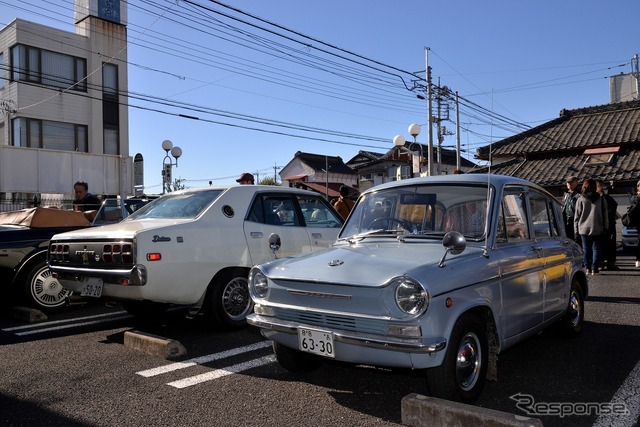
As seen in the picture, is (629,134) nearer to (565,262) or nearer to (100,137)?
(565,262)

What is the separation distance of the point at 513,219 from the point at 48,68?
840 inches

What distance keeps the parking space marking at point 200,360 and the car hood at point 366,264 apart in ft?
4.06

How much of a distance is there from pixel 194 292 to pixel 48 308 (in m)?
2.84

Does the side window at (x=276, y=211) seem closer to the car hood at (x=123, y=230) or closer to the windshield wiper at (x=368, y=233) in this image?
the car hood at (x=123, y=230)

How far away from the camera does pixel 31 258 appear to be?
21.2 feet

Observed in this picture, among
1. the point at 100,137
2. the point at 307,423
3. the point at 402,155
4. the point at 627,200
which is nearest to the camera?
the point at 307,423

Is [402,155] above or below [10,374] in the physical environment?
above

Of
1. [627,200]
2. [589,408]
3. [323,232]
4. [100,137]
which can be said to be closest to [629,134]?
[627,200]

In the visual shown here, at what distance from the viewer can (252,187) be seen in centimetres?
612

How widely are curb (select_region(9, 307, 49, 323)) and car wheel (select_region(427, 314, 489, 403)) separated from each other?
17.1 ft

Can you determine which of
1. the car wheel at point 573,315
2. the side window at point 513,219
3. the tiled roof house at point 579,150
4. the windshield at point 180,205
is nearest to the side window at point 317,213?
the windshield at point 180,205

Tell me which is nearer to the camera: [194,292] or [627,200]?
[194,292]

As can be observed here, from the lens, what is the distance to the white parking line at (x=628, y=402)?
10.3ft

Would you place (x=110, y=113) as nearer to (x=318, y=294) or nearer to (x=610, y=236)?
(x=610, y=236)
